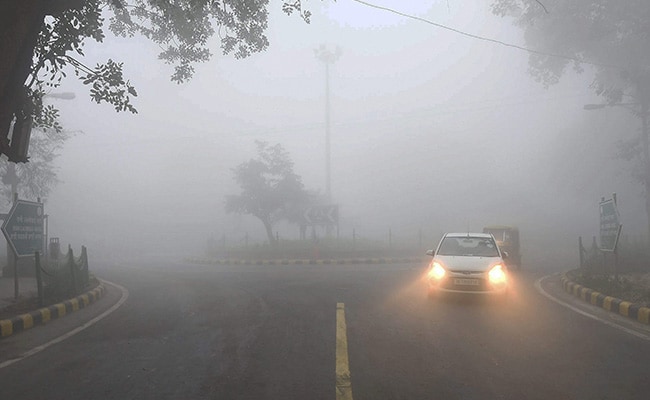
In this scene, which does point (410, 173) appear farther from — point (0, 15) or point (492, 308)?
point (0, 15)

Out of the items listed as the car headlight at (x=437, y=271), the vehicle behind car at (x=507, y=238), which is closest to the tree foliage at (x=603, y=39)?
the vehicle behind car at (x=507, y=238)

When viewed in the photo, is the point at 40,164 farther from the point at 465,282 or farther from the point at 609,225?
the point at 609,225

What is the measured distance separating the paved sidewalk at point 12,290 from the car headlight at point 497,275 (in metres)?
9.06

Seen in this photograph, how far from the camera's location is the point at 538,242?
41906 millimetres

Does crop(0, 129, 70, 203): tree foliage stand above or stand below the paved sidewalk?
above

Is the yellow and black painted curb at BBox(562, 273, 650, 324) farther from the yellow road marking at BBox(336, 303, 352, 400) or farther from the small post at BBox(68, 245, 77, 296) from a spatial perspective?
the small post at BBox(68, 245, 77, 296)

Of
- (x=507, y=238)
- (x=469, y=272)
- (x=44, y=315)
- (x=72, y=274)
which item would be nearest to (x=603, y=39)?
(x=507, y=238)

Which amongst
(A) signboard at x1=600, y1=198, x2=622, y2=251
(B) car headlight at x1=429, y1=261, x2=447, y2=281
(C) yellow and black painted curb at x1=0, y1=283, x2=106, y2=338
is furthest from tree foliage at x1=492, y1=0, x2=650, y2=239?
(C) yellow and black painted curb at x1=0, y1=283, x2=106, y2=338

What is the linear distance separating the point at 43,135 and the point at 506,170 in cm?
5486

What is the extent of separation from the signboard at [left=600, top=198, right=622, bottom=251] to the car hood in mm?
3080

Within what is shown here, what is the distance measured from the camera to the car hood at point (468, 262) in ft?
31.9

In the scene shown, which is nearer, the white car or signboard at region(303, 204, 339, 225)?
the white car

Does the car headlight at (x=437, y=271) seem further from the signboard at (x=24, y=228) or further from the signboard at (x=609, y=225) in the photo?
the signboard at (x=24, y=228)

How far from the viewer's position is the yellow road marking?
453 centimetres
